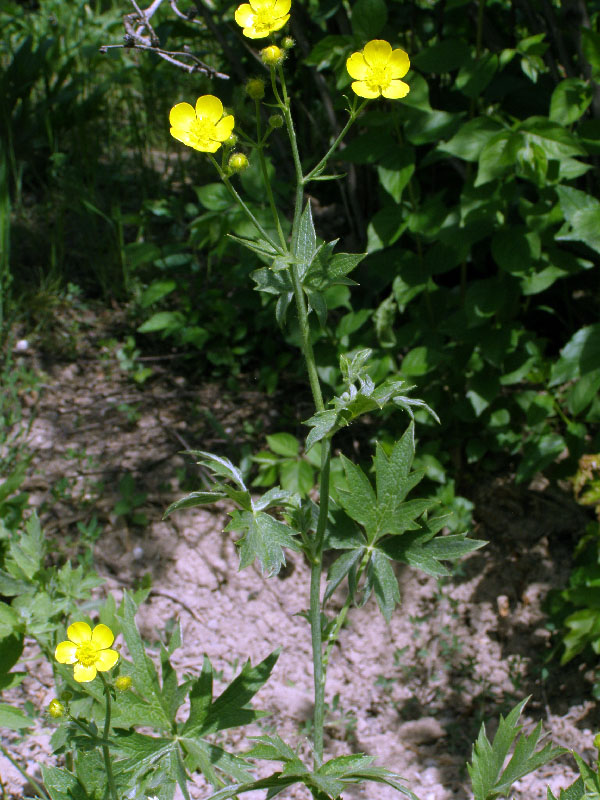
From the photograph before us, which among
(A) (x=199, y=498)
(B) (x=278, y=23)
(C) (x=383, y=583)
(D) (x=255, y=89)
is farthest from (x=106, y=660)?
(B) (x=278, y=23)

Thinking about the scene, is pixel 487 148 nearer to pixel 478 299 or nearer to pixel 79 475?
pixel 478 299

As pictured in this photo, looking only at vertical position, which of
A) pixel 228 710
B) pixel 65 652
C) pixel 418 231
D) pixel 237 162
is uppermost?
pixel 237 162

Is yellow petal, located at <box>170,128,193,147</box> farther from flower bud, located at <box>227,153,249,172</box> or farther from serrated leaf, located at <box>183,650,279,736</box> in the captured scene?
serrated leaf, located at <box>183,650,279,736</box>

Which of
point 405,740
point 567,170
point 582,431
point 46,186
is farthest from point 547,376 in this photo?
point 46,186

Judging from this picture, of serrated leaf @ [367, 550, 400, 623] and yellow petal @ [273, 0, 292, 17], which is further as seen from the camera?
serrated leaf @ [367, 550, 400, 623]

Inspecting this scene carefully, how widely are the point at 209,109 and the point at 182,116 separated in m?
0.06

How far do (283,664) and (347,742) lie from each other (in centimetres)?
32

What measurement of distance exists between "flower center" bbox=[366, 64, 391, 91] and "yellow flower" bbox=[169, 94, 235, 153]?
240mm

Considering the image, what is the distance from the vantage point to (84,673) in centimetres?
122

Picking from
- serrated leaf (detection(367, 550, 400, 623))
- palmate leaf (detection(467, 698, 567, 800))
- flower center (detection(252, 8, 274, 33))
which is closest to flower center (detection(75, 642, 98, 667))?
serrated leaf (detection(367, 550, 400, 623))

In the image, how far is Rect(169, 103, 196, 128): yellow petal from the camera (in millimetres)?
1216

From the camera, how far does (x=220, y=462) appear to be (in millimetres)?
1268

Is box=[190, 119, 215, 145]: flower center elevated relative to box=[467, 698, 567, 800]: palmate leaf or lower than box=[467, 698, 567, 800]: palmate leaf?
elevated

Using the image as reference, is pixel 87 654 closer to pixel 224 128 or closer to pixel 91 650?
pixel 91 650
